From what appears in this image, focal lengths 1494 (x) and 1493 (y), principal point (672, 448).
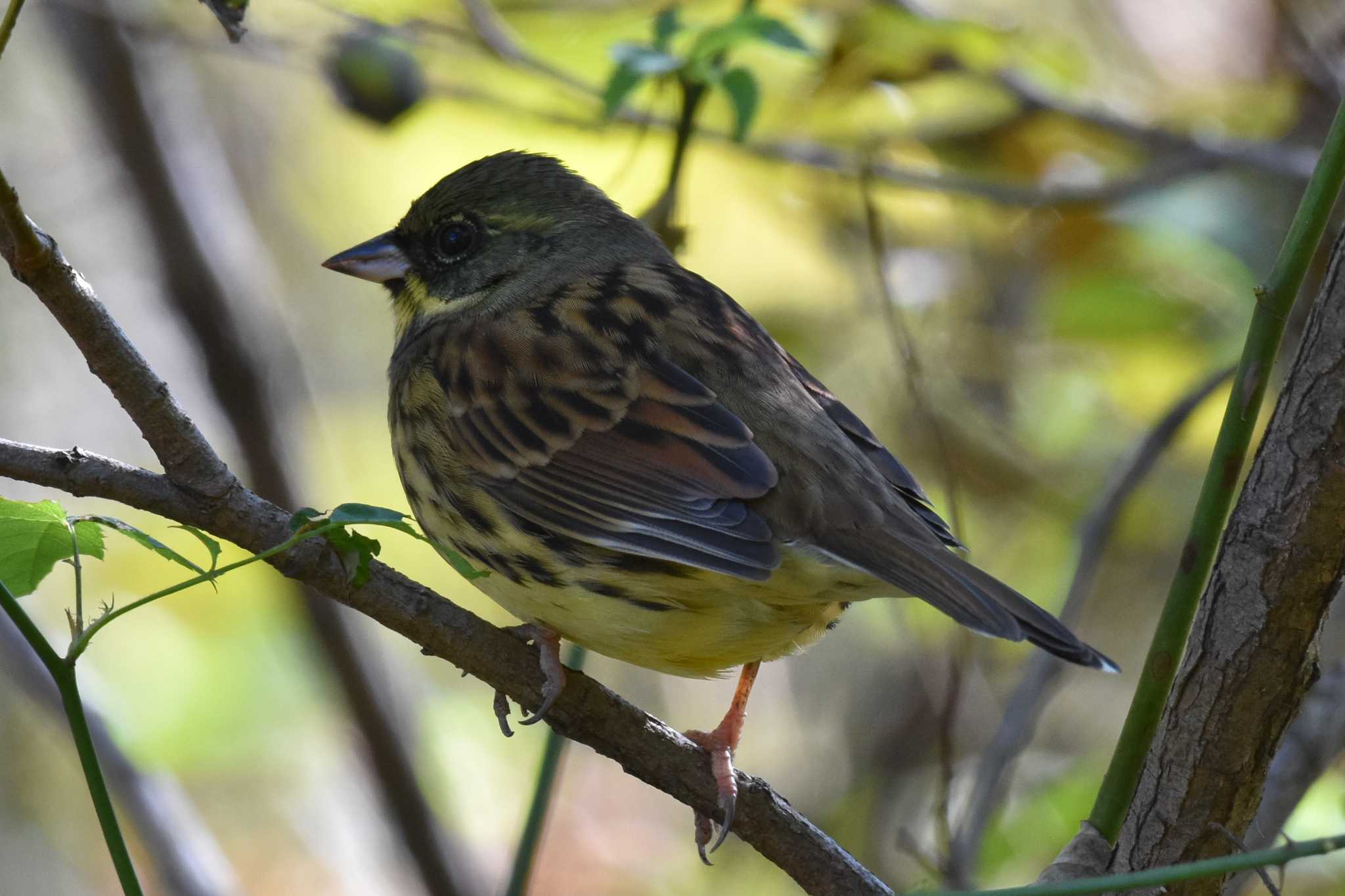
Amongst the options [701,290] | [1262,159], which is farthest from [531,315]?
[1262,159]

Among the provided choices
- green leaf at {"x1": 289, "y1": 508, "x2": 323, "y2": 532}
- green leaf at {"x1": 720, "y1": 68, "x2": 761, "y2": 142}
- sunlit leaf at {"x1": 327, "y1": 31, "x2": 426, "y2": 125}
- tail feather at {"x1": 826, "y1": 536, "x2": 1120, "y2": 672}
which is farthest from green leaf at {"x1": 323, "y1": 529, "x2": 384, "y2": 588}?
sunlit leaf at {"x1": 327, "y1": 31, "x2": 426, "y2": 125}

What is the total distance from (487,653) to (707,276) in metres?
3.45

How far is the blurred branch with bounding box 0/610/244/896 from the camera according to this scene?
12.0ft

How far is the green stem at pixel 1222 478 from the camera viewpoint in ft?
6.61

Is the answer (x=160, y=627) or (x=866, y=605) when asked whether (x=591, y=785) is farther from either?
(x=160, y=627)

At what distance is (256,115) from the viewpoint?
6262 mm

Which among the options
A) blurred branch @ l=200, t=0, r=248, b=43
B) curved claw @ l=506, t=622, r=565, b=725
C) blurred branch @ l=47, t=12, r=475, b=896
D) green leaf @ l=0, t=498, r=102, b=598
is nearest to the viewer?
green leaf @ l=0, t=498, r=102, b=598

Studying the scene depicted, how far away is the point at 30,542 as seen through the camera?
1.79m

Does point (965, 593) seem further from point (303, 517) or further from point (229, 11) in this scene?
point (229, 11)

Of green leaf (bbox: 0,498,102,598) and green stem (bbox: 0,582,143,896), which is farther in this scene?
green leaf (bbox: 0,498,102,598)

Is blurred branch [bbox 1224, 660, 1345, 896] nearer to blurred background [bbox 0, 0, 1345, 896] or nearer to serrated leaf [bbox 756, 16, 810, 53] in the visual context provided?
blurred background [bbox 0, 0, 1345, 896]

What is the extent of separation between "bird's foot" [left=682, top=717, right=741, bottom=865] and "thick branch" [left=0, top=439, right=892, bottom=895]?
0.06 ft

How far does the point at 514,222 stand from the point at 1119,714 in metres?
3.22

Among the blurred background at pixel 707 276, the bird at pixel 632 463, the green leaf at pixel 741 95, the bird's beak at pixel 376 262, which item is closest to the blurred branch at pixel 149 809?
the blurred background at pixel 707 276
